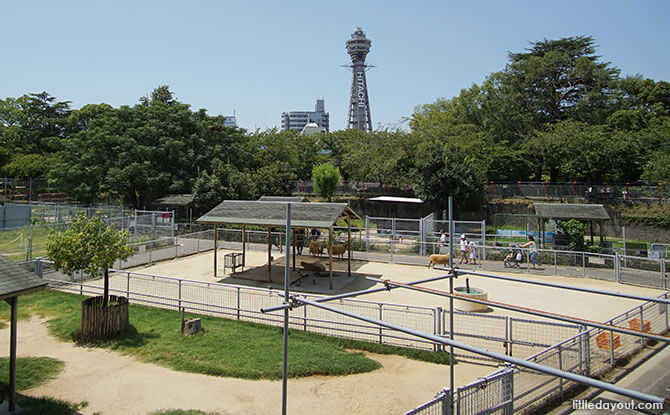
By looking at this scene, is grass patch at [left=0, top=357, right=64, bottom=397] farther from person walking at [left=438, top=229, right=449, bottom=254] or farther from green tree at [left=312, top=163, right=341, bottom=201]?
green tree at [left=312, top=163, right=341, bottom=201]

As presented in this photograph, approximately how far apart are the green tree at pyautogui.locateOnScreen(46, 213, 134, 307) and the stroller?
18.5m

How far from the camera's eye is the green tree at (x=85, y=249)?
11.9m

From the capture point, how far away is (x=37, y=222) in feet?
110

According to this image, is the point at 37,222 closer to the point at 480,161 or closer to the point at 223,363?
the point at 223,363

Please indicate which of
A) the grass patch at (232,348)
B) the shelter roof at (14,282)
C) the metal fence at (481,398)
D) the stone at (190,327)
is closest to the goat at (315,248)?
the grass patch at (232,348)

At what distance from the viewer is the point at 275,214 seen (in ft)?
64.0

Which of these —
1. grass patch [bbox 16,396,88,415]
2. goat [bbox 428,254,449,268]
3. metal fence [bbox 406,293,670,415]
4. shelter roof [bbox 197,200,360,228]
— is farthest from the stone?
goat [bbox 428,254,449,268]

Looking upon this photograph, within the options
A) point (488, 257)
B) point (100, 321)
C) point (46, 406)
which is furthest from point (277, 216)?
point (488, 257)

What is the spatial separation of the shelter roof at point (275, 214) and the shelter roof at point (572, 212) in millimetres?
11820

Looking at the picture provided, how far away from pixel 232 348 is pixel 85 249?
5.41 metres

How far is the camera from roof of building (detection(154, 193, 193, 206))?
116ft

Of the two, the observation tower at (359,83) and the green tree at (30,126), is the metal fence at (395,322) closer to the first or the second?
the green tree at (30,126)

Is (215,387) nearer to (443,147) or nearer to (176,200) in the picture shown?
(176,200)

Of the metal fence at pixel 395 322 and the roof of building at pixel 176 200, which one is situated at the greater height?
the roof of building at pixel 176 200
